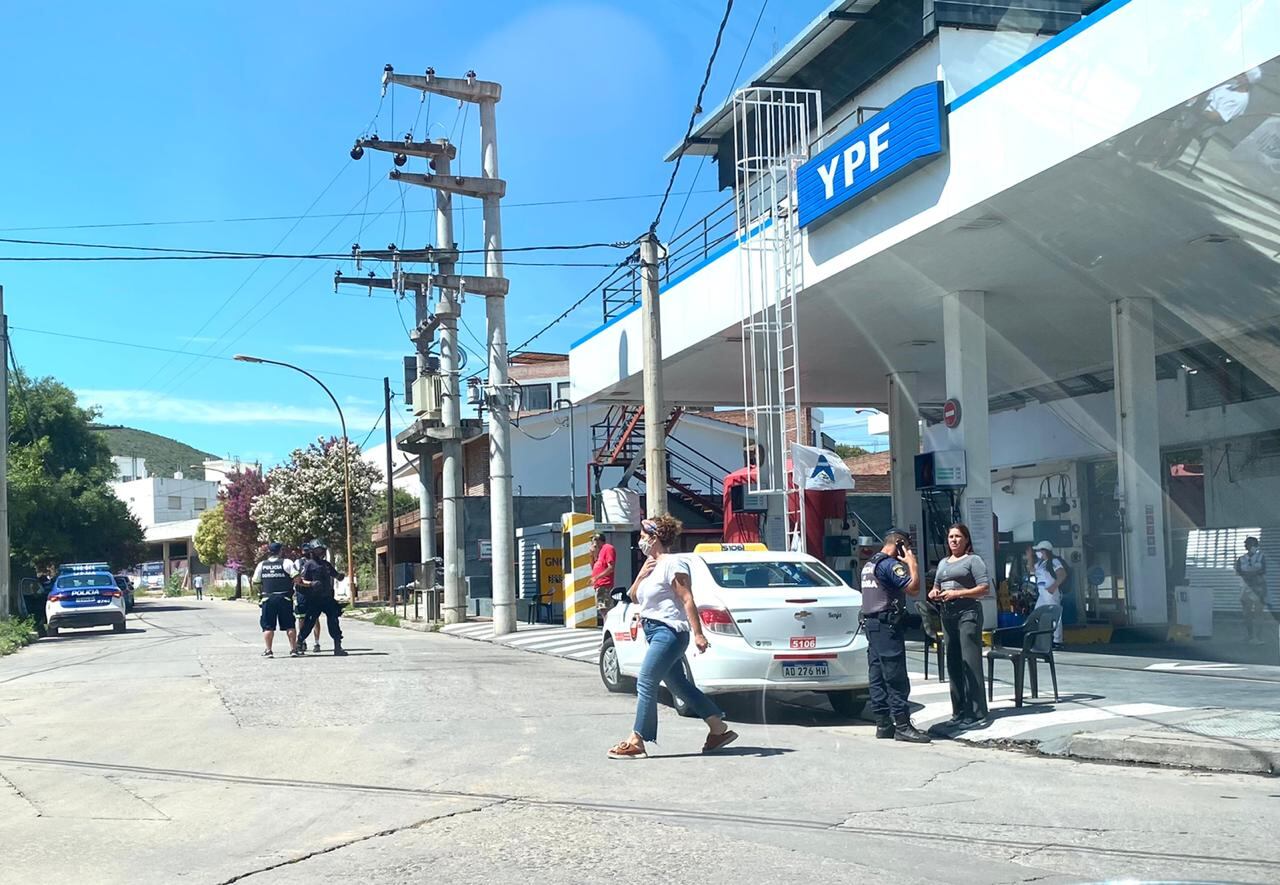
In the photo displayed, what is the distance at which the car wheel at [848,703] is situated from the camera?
11586mm

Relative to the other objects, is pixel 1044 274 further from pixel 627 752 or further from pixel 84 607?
pixel 84 607

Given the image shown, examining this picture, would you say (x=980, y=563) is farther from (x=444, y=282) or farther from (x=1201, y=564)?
(x=444, y=282)

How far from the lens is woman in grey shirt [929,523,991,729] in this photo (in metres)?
10.2

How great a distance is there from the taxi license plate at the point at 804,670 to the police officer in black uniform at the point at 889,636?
35.8 inches

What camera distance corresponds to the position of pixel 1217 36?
35.8ft

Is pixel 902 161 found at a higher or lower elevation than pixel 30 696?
higher

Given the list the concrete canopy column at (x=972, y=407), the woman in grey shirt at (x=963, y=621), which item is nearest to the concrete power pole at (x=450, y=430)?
the concrete canopy column at (x=972, y=407)

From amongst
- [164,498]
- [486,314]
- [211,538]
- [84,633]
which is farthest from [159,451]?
[486,314]

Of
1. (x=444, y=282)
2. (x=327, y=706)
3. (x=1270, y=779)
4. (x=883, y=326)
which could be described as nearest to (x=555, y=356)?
Result: (x=444, y=282)

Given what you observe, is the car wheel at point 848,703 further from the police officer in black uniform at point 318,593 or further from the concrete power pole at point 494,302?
the concrete power pole at point 494,302

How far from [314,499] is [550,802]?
4754 cm

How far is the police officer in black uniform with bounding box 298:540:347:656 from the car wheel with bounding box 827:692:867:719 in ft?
27.0

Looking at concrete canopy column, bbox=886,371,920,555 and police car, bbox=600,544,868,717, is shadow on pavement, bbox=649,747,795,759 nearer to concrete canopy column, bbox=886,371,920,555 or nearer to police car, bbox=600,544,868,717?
police car, bbox=600,544,868,717

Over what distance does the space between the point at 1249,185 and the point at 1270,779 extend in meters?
6.82
